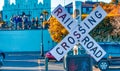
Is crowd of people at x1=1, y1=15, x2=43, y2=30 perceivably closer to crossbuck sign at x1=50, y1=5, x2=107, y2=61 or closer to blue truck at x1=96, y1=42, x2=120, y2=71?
blue truck at x1=96, y1=42, x2=120, y2=71

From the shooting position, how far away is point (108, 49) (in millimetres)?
28344

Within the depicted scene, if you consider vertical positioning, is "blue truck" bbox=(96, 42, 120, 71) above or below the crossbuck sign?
below

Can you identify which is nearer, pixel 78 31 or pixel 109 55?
pixel 78 31

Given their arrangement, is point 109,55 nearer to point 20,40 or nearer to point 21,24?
point 20,40

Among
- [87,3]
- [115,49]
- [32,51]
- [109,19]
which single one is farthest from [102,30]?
[87,3]

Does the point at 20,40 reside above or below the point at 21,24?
below

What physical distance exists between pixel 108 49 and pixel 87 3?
4996cm

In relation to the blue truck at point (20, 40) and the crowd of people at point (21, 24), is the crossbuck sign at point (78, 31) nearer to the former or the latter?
the blue truck at point (20, 40)

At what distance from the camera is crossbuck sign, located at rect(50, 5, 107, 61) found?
311 inches

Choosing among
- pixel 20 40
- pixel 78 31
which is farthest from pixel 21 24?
pixel 78 31

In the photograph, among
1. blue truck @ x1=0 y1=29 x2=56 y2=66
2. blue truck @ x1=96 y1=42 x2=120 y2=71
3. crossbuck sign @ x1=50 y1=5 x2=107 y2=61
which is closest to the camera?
crossbuck sign @ x1=50 y1=5 x2=107 y2=61

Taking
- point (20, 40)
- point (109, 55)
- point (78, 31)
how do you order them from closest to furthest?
1. point (78, 31)
2. point (109, 55)
3. point (20, 40)

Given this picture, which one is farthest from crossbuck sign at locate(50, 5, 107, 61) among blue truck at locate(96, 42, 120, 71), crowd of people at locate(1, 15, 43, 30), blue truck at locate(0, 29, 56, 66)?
crowd of people at locate(1, 15, 43, 30)

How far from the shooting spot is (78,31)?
7.91 meters
